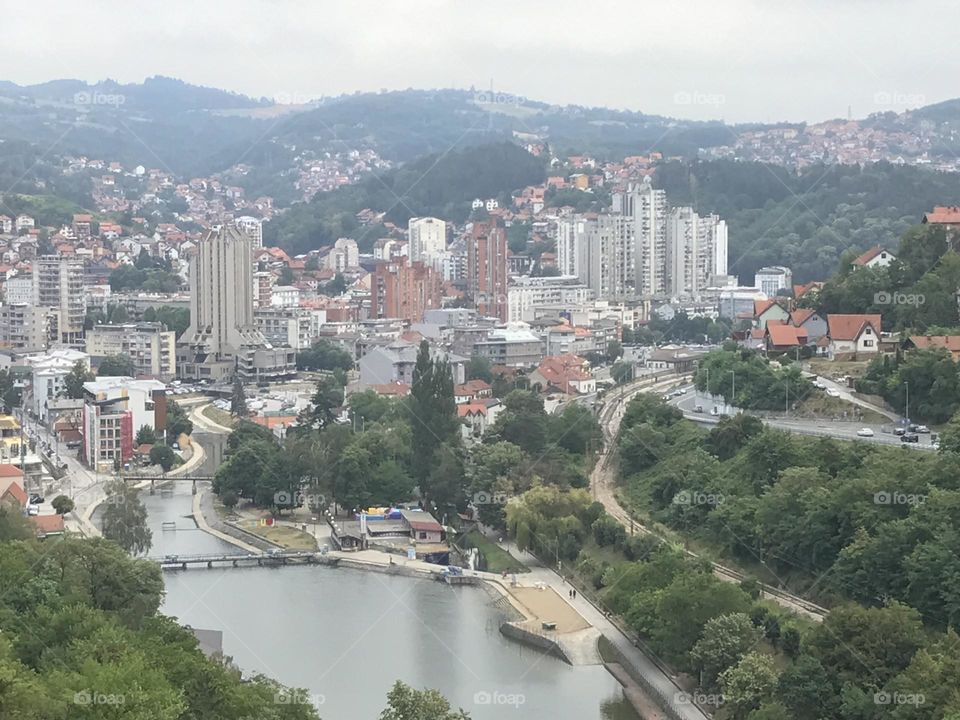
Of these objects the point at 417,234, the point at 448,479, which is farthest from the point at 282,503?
the point at 417,234

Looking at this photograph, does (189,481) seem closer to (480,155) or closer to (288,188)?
(480,155)

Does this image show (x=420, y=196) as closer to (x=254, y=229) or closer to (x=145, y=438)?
(x=254, y=229)

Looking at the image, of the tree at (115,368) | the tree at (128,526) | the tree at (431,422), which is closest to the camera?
the tree at (128,526)

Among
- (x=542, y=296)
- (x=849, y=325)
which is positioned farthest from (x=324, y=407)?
(x=542, y=296)

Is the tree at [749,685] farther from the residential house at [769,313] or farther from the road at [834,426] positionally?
the residential house at [769,313]

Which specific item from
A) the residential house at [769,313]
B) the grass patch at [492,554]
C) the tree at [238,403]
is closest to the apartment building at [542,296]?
the tree at [238,403]

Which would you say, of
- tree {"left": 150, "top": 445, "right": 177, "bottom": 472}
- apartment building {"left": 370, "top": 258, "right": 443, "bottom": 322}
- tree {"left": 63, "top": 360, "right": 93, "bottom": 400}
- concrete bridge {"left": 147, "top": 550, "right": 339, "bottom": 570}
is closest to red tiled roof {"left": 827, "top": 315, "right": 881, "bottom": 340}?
concrete bridge {"left": 147, "top": 550, "right": 339, "bottom": 570}

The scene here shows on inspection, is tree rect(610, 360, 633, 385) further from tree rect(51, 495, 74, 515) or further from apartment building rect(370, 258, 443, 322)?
apartment building rect(370, 258, 443, 322)
